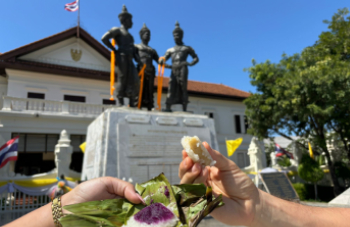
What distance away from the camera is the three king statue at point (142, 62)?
7.11 m

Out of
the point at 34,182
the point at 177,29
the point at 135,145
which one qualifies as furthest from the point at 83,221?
the point at 34,182

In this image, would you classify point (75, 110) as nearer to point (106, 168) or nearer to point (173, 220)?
point (106, 168)

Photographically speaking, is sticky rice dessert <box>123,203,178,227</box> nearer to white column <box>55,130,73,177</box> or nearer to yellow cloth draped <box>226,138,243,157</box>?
yellow cloth draped <box>226,138,243,157</box>

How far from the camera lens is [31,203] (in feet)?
29.0

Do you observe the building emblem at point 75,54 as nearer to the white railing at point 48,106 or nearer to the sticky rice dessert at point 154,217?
the white railing at point 48,106

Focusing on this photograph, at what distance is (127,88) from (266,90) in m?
7.75

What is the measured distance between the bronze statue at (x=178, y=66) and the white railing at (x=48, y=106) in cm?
940

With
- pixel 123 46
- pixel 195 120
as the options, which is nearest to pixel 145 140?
pixel 195 120


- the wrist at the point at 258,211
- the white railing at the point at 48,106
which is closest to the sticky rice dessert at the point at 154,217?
the wrist at the point at 258,211

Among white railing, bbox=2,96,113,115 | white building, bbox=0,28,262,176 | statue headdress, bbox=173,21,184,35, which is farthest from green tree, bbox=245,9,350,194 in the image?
white railing, bbox=2,96,113,115

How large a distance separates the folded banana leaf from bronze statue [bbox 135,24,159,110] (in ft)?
22.8

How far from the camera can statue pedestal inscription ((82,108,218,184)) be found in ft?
19.0

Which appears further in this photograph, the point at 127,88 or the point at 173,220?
the point at 127,88

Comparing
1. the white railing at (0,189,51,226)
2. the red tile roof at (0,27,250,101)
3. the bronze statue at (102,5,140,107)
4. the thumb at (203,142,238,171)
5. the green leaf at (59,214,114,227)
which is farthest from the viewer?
the red tile roof at (0,27,250,101)
